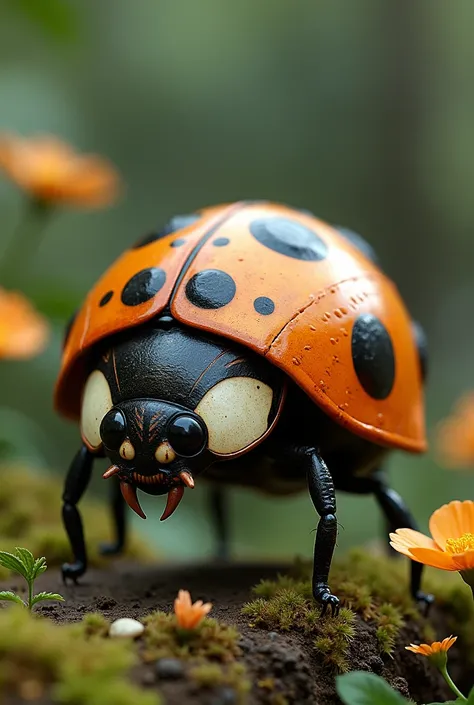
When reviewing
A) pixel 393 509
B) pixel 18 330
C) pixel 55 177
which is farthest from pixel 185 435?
pixel 55 177

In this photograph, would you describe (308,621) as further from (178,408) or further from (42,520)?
(42,520)

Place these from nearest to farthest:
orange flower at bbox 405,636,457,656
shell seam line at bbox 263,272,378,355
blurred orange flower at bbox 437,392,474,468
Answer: orange flower at bbox 405,636,457,656 → shell seam line at bbox 263,272,378,355 → blurred orange flower at bbox 437,392,474,468

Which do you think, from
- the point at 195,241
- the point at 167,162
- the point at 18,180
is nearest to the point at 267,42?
the point at 167,162

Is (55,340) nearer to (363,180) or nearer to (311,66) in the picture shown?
(363,180)

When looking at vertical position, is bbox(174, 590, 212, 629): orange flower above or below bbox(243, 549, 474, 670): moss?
above

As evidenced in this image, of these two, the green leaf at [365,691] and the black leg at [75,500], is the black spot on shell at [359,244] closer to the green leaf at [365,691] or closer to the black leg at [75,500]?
the black leg at [75,500]

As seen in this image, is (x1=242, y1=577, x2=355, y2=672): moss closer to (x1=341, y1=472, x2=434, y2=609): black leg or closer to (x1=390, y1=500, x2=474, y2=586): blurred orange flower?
(x1=390, y1=500, x2=474, y2=586): blurred orange flower

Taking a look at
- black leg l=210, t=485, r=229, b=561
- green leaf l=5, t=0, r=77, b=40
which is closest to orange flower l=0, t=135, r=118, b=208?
green leaf l=5, t=0, r=77, b=40
